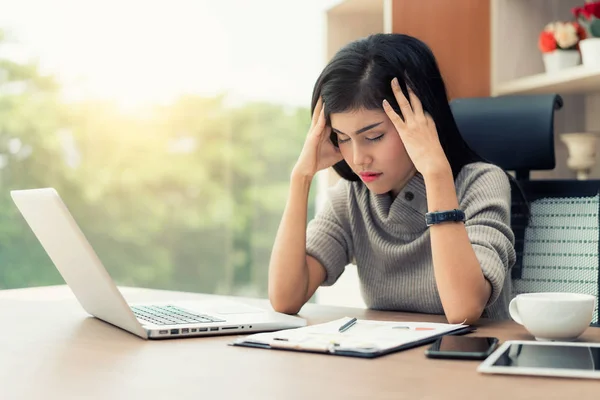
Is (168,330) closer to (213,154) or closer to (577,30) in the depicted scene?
(577,30)

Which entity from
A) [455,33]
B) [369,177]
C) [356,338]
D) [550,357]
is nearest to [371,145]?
[369,177]

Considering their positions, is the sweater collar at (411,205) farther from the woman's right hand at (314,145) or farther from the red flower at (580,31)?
the red flower at (580,31)

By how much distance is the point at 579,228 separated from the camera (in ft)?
5.24

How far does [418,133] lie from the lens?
1.44 m

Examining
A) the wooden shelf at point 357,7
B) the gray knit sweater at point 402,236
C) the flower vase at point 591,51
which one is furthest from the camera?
the wooden shelf at point 357,7

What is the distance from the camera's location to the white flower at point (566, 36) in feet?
7.48

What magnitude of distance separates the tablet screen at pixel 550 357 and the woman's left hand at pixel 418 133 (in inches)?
21.2

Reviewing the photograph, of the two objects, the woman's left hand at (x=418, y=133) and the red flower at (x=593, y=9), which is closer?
the woman's left hand at (x=418, y=133)

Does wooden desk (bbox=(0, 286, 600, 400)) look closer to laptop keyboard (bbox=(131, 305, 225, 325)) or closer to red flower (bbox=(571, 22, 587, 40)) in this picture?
laptop keyboard (bbox=(131, 305, 225, 325))

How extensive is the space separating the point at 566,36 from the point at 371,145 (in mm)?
1121

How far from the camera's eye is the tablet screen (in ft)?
2.55

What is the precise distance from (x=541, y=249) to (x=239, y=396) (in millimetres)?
1107

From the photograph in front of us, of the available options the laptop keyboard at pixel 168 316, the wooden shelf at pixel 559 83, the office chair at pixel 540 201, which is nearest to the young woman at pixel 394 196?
the office chair at pixel 540 201

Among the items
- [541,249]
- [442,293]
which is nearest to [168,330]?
[442,293]
